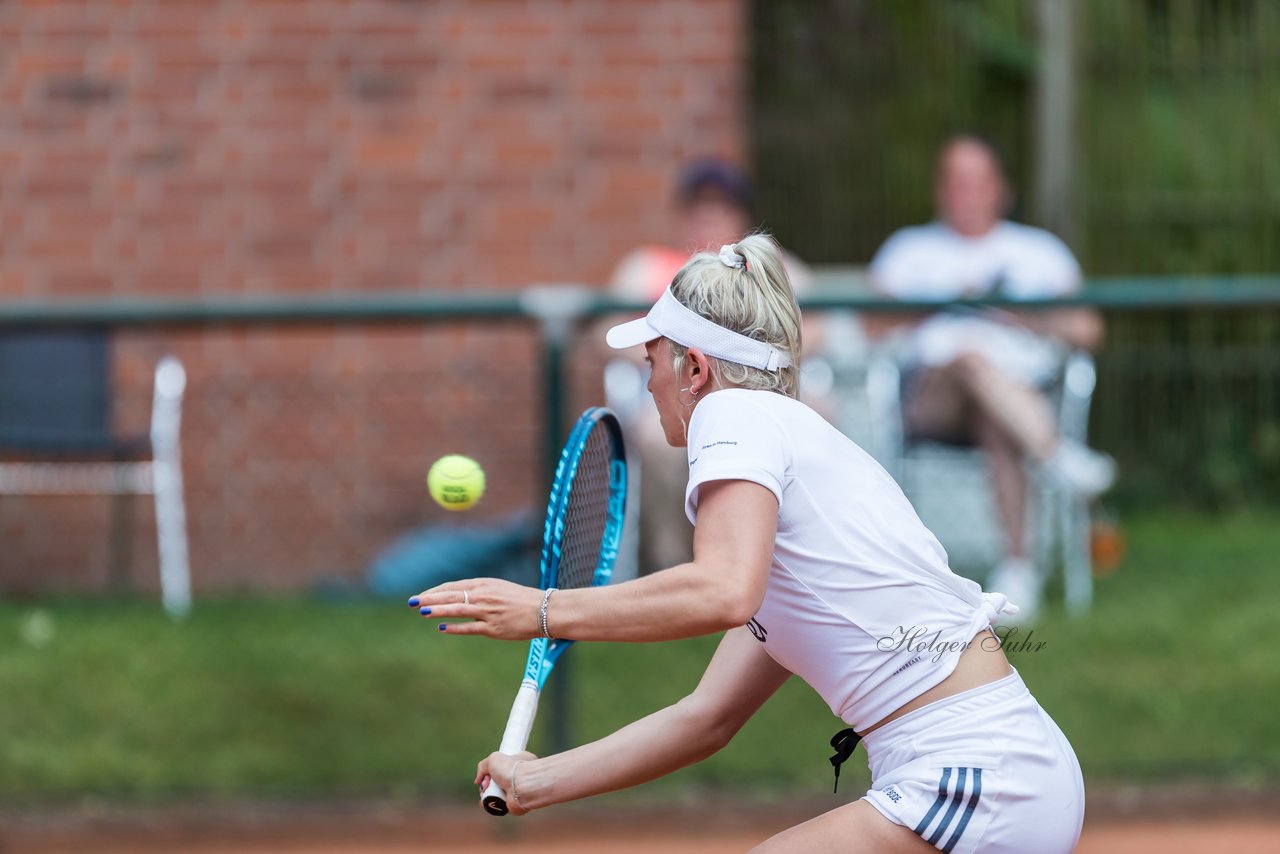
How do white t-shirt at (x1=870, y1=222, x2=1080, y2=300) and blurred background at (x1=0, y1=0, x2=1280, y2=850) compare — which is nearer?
blurred background at (x1=0, y1=0, x2=1280, y2=850)

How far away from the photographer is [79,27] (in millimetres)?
7738

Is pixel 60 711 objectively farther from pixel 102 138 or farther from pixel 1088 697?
pixel 1088 697

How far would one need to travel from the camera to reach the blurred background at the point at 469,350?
5.76 m

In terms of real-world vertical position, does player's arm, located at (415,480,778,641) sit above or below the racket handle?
above

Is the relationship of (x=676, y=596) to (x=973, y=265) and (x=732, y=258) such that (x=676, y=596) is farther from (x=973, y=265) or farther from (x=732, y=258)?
(x=973, y=265)

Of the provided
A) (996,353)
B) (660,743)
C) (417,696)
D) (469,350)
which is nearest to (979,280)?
(996,353)

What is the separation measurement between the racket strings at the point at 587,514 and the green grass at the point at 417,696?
2.63 m

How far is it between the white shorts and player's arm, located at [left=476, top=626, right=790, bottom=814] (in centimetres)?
37

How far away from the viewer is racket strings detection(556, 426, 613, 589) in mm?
3012

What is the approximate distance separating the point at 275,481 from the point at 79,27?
283 cm

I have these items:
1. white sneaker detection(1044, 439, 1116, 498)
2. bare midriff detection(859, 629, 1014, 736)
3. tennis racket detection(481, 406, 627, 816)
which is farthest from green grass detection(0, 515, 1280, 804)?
bare midriff detection(859, 629, 1014, 736)

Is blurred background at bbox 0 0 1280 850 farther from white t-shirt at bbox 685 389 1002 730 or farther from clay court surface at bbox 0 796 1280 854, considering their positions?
white t-shirt at bbox 685 389 1002 730

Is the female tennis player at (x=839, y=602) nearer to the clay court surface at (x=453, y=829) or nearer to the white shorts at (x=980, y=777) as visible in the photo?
the white shorts at (x=980, y=777)

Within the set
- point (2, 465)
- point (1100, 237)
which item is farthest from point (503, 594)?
point (1100, 237)
